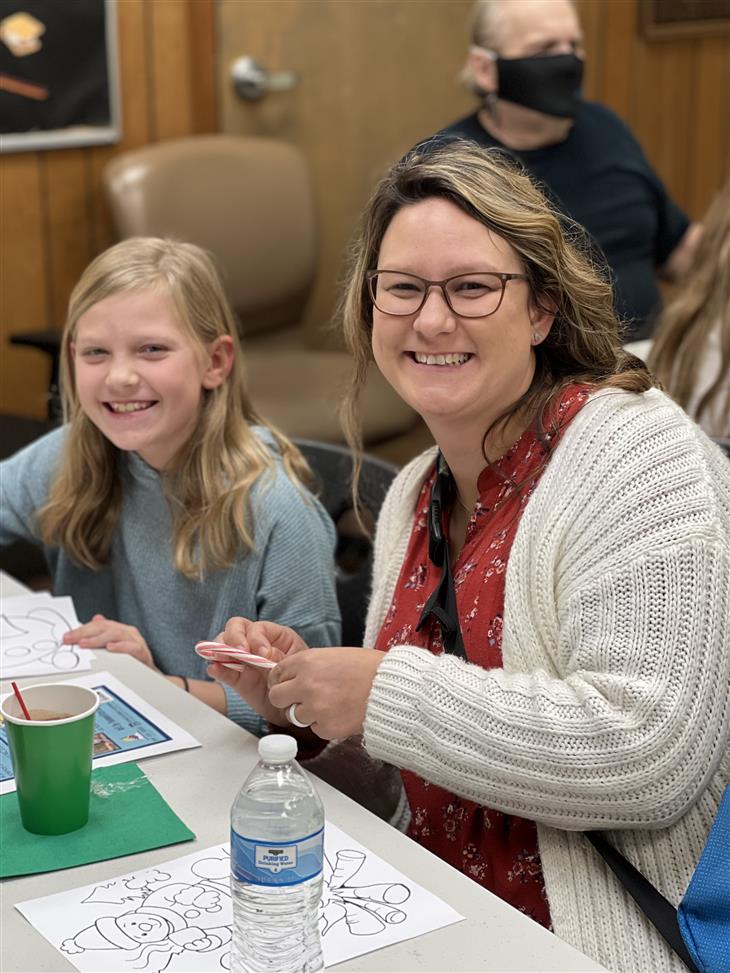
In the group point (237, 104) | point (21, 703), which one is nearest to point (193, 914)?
point (21, 703)

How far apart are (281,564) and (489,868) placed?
56 cm

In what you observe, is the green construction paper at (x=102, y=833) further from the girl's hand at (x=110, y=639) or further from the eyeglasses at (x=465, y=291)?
the eyeglasses at (x=465, y=291)

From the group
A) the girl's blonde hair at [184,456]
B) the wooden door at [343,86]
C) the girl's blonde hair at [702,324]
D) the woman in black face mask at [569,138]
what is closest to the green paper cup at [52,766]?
the girl's blonde hair at [184,456]

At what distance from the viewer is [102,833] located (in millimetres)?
1071

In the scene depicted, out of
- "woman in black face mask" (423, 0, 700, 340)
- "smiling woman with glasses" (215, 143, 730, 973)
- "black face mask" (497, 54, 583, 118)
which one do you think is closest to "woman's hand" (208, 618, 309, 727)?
"smiling woman with glasses" (215, 143, 730, 973)

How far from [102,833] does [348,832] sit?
0.21 m

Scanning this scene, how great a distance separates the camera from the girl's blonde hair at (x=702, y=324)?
2205 millimetres

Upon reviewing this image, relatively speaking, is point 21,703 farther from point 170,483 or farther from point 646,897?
point 170,483

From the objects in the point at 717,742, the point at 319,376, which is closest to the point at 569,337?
the point at 717,742

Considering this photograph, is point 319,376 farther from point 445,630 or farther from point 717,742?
point 717,742

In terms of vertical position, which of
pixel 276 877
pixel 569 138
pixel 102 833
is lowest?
pixel 102 833

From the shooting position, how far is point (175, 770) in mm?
1182

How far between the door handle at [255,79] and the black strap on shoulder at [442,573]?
2.25 meters

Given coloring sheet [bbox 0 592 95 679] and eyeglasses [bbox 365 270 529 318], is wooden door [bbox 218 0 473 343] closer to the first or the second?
coloring sheet [bbox 0 592 95 679]
